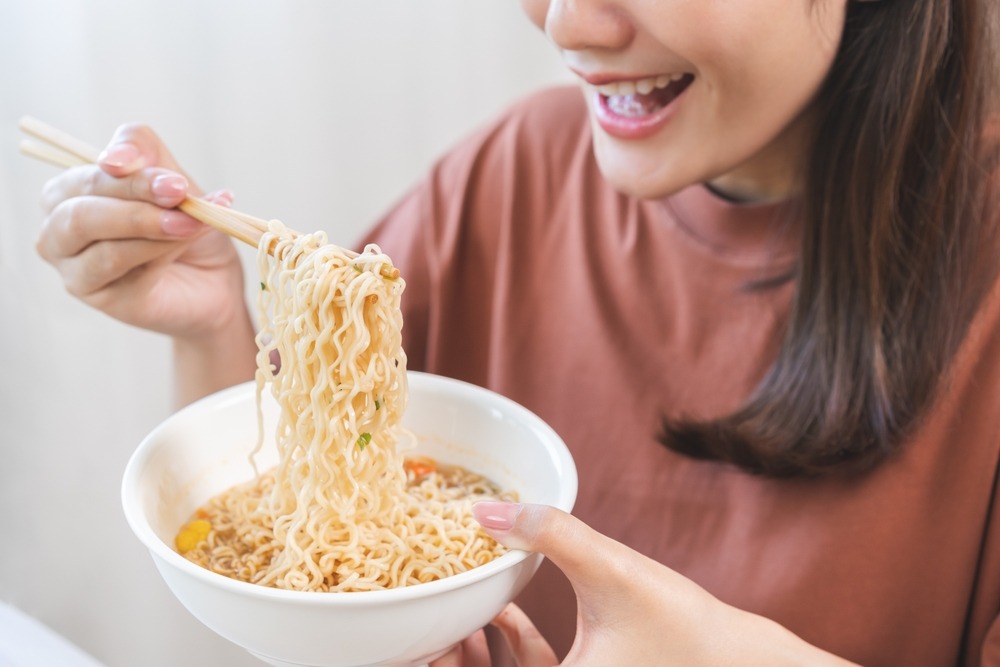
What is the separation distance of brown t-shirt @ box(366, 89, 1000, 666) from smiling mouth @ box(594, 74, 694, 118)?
0.79ft

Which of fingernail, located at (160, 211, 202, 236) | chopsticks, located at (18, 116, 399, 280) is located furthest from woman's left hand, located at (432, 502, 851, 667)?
fingernail, located at (160, 211, 202, 236)

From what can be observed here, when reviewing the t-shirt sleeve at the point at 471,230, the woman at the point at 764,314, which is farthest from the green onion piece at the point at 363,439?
the t-shirt sleeve at the point at 471,230

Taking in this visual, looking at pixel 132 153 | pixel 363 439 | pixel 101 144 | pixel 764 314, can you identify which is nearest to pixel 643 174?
pixel 764 314

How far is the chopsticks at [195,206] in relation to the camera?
3.26 feet

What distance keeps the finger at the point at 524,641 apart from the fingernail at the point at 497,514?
0.93ft

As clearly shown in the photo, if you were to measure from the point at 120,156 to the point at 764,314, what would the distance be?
91 cm

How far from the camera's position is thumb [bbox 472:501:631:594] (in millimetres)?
813

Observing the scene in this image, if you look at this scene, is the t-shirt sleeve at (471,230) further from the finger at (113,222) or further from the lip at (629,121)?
the finger at (113,222)

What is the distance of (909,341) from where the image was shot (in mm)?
1213

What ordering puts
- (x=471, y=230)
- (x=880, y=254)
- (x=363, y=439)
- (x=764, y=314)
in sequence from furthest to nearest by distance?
(x=471, y=230), (x=764, y=314), (x=880, y=254), (x=363, y=439)

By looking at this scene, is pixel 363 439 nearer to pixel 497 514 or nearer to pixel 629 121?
pixel 497 514

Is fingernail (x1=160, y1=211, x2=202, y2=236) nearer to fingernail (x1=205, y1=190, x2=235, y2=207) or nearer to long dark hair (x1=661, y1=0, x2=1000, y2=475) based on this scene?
fingernail (x1=205, y1=190, x2=235, y2=207)

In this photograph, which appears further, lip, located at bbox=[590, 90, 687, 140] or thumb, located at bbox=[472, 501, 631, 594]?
→ lip, located at bbox=[590, 90, 687, 140]

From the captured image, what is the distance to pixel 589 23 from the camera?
1.06 m
